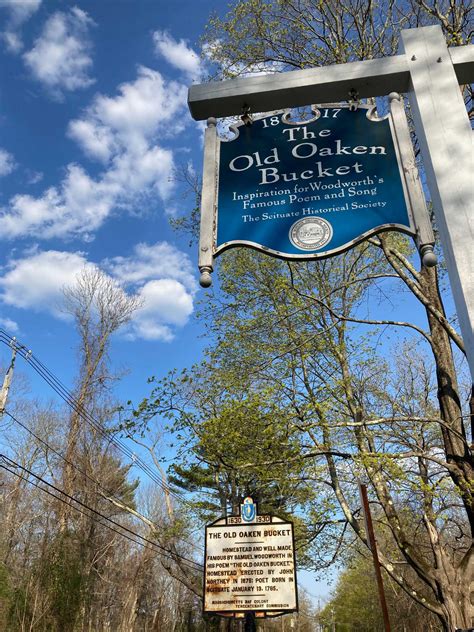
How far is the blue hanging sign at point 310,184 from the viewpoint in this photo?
2.61 metres

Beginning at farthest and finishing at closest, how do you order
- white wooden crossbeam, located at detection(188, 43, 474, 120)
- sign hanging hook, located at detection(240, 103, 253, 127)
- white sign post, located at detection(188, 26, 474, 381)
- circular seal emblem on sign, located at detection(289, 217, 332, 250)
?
sign hanging hook, located at detection(240, 103, 253, 127)
white wooden crossbeam, located at detection(188, 43, 474, 120)
circular seal emblem on sign, located at detection(289, 217, 332, 250)
white sign post, located at detection(188, 26, 474, 381)

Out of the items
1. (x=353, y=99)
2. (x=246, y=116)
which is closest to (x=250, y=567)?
(x=246, y=116)

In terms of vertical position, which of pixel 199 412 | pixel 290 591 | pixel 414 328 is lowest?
pixel 290 591

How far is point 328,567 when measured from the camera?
16266 mm

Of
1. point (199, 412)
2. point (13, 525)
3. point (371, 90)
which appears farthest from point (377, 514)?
point (13, 525)

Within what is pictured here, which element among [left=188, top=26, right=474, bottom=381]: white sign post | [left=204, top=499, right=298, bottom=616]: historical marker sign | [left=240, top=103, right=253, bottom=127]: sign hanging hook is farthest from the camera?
[left=204, top=499, right=298, bottom=616]: historical marker sign

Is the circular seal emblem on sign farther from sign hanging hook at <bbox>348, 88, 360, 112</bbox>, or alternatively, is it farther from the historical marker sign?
the historical marker sign

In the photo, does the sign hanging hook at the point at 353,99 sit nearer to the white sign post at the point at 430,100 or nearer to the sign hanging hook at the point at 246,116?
the white sign post at the point at 430,100

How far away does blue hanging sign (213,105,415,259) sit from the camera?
2.61 m

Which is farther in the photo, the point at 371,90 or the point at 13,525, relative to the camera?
the point at 13,525

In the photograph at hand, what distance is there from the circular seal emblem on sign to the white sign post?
1.95ft

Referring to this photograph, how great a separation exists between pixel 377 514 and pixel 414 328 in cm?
1042

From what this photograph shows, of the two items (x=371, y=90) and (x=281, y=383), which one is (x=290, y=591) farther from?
(x=371, y=90)

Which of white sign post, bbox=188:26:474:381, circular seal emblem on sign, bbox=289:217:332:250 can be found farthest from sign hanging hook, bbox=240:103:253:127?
circular seal emblem on sign, bbox=289:217:332:250
